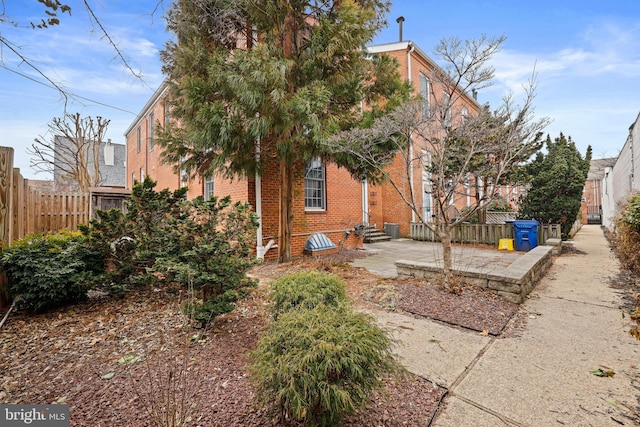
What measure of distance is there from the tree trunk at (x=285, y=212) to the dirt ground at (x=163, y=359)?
3.01m

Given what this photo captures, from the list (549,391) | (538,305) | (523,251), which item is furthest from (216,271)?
(523,251)

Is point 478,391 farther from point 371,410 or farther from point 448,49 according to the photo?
point 448,49

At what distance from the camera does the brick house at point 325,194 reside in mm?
7988

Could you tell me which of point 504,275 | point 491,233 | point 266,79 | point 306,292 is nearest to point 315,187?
point 266,79

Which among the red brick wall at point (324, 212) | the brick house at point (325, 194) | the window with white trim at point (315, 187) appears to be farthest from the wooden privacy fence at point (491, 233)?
the window with white trim at point (315, 187)

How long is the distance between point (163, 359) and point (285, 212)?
522 centimetres

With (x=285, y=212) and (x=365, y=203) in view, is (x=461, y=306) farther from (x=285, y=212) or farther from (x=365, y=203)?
(x=365, y=203)

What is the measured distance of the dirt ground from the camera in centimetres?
195

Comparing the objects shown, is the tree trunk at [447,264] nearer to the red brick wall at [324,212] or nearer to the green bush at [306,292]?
the green bush at [306,292]

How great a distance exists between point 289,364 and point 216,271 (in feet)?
6.11

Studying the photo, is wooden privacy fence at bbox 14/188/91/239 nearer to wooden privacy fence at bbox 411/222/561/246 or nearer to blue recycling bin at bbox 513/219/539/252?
wooden privacy fence at bbox 411/222/561/246

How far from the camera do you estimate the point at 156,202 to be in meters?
4.20

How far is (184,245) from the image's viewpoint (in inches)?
133

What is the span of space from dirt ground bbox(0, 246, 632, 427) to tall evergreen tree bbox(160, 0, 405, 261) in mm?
3435
